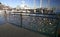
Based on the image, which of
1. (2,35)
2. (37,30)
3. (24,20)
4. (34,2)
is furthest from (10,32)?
(34,2)

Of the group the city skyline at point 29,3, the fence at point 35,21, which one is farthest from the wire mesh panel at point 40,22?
the city skyline at point 29,3

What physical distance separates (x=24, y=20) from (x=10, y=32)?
484 mm

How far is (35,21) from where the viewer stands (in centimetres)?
339

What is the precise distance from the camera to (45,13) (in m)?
3.43

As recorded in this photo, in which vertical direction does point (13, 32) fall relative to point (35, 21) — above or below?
below

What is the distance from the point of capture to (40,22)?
3350 mm

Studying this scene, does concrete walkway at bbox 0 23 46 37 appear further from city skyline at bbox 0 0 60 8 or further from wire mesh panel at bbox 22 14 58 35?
city skyline at bbox 0 0 60 8

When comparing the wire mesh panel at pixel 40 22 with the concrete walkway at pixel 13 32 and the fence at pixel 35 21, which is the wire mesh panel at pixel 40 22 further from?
the concrete walkway at pixel 13 32

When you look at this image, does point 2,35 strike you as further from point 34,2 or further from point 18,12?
point 34,2

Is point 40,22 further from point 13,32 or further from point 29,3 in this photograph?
point 13,32

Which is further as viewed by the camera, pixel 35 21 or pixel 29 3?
pixel 29 3

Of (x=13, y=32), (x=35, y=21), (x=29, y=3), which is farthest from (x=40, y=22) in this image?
(x=13, y=32)

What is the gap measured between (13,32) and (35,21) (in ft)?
2.12

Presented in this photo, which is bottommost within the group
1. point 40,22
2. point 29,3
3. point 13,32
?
point 13,32
